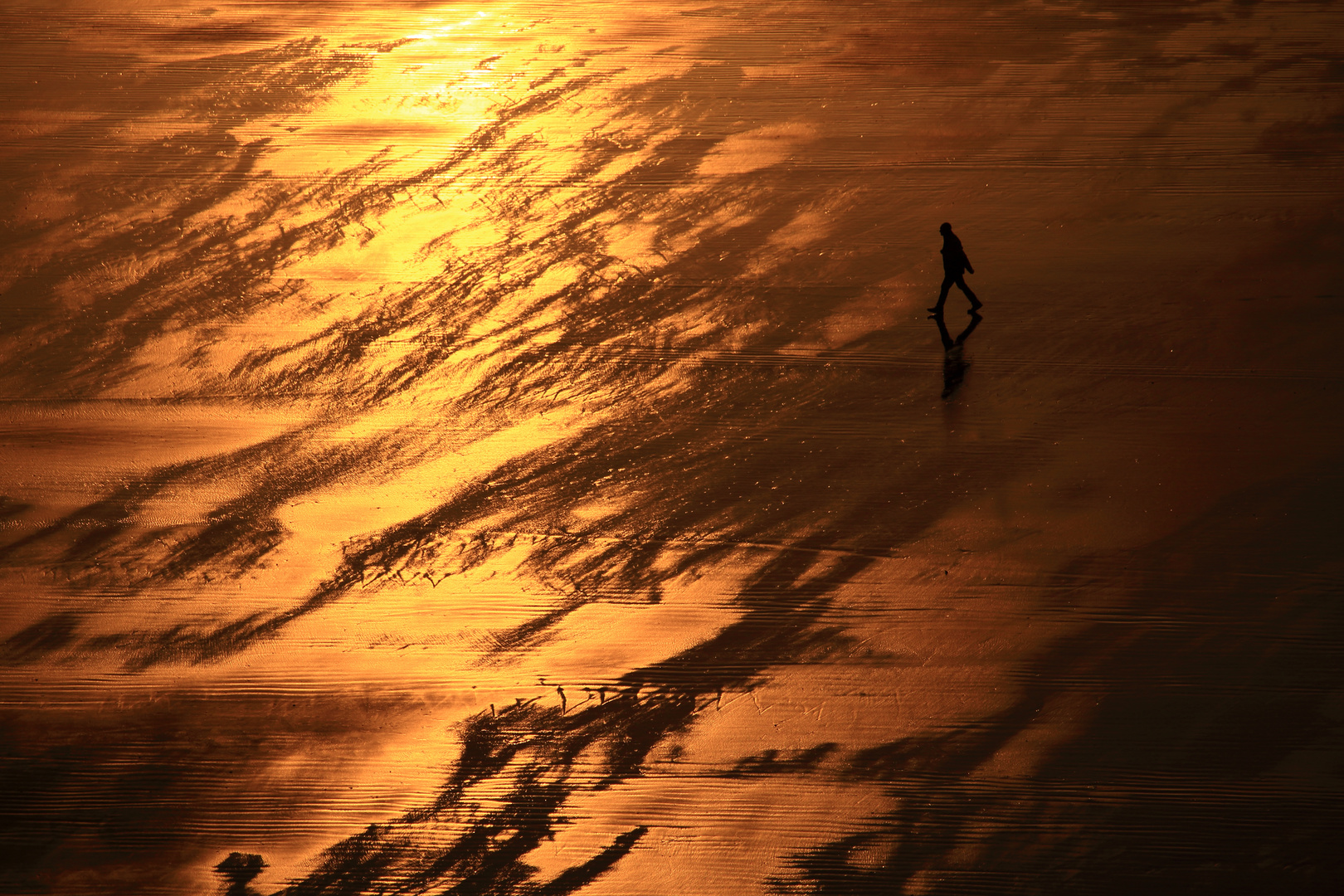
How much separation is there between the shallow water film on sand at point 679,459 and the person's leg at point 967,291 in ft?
0.43

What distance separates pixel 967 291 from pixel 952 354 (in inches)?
17.1

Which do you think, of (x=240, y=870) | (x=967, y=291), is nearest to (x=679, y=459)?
(x=967, y=291)

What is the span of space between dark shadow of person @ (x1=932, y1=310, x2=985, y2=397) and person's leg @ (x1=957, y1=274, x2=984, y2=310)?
52mm

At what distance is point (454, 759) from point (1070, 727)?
104 inches

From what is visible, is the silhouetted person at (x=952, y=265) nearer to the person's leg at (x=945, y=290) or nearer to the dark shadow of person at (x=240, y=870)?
the person's leg at (x=945, y=290)

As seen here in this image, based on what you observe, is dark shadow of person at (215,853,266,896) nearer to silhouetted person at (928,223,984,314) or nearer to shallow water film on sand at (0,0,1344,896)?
shallow water film on sand at (0,0,1344,896)

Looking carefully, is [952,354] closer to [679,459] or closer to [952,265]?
[952,265]

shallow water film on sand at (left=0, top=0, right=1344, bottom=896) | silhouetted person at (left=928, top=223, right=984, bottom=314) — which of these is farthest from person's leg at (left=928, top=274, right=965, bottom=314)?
shallow water film on sand at (left=0, top=0, right=1344, bottom=896)

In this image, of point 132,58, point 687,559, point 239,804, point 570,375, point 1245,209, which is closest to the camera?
point 239,804

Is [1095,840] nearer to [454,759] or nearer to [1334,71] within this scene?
[454,759]

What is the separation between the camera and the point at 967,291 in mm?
7035

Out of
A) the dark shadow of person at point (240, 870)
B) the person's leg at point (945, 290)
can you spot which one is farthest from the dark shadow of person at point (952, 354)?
the dark shadow of person at point (240, 870)

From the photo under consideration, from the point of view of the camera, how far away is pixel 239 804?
4.88 meters

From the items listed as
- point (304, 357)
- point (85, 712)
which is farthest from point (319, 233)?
point (85, 712)
